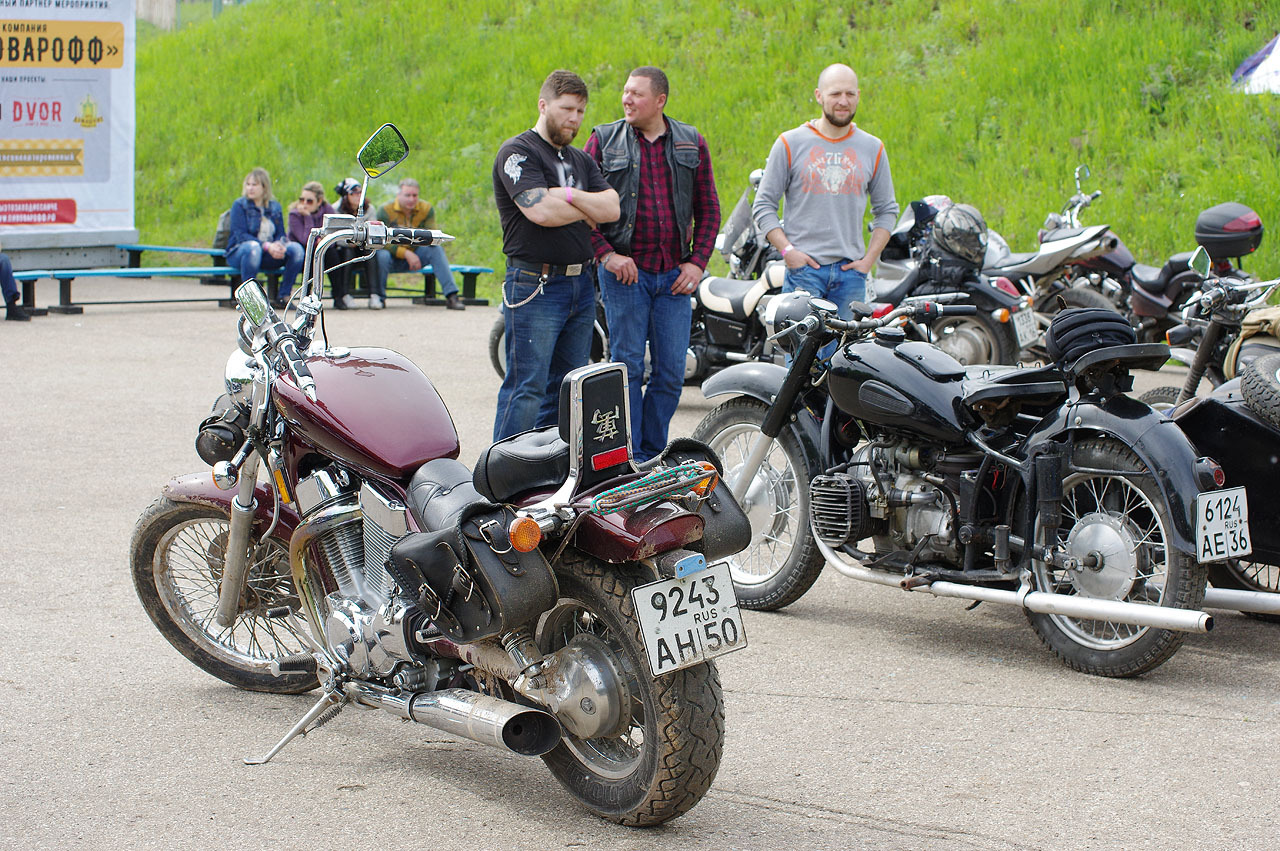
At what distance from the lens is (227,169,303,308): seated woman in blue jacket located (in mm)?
15492

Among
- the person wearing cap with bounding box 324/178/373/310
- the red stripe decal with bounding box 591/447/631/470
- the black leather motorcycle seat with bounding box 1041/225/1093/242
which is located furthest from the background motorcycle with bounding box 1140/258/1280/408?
the person wearing cap with bounding box 324/178/373/310

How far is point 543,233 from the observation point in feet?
21.0

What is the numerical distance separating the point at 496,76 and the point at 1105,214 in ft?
39.9

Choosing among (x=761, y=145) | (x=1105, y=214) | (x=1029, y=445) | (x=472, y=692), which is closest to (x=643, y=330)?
(x=1029, y=445)

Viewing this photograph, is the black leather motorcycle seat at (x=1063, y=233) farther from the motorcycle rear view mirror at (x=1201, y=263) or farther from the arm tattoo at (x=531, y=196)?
the arm tattoo at (x=531, y=196)

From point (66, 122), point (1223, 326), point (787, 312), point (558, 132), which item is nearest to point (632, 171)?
point (558, 132)

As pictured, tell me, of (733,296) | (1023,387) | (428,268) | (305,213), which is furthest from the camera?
(428,268)

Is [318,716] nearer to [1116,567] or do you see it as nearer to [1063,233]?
[1116,567]

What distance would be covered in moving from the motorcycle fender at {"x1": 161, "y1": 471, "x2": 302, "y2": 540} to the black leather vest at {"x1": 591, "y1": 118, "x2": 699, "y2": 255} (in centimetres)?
297

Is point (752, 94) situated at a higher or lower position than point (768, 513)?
higher

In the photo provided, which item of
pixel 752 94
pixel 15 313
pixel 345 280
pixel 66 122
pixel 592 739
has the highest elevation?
pixel 752 94

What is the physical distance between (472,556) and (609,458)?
16.0 inches

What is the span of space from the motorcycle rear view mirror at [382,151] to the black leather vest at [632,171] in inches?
108

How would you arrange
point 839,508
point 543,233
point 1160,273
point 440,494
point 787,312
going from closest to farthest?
point 440,494, point 839,508, point 787,312, point 543,233, point 1160,273
